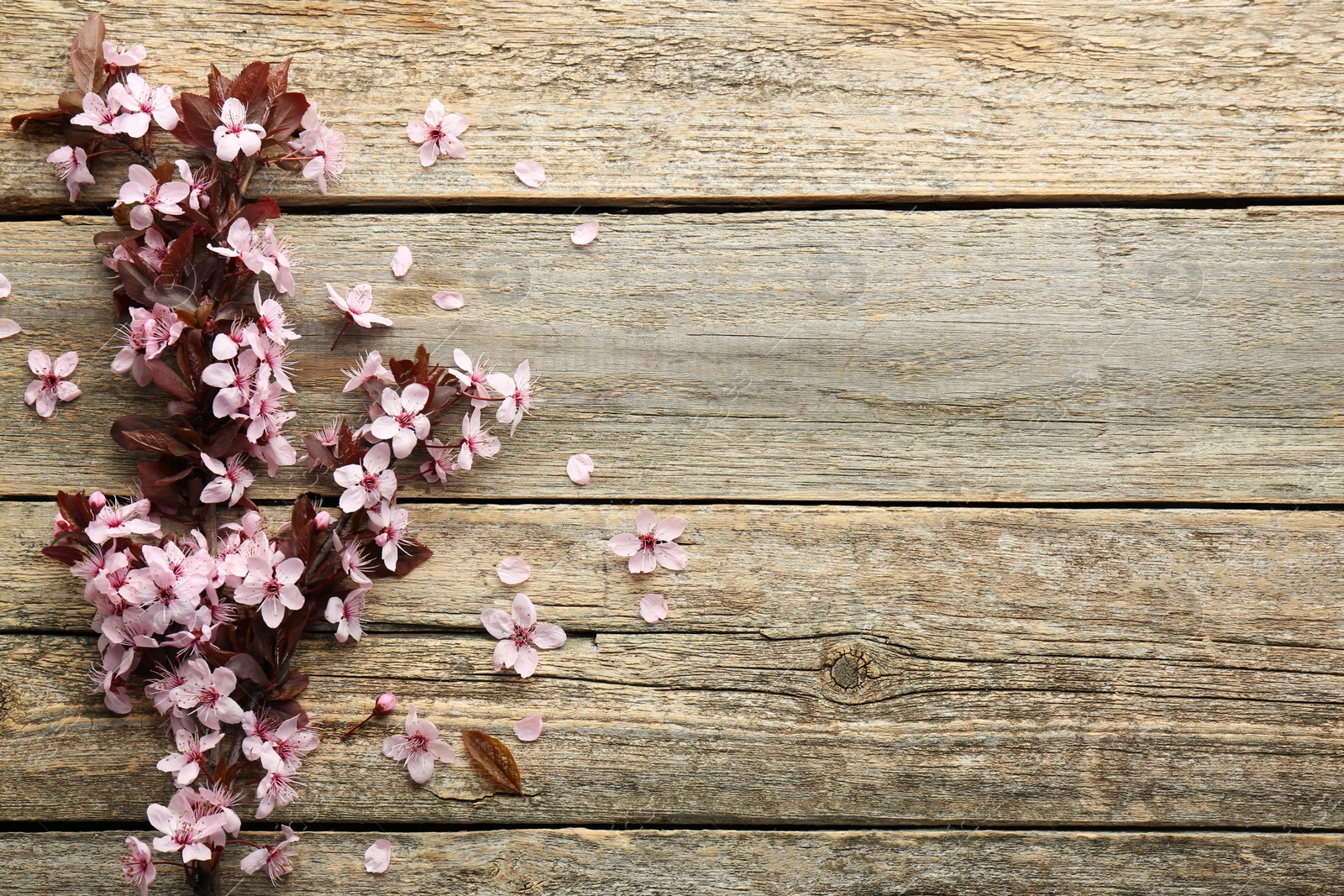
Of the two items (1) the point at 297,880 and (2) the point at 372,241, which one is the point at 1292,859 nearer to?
(1) the point at 297,880

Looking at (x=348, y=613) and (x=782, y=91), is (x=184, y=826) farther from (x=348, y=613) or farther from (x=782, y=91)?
(x=782, y=91)

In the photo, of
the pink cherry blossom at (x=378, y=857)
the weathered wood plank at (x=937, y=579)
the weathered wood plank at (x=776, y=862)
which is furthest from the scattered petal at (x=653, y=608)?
the pink cherry blossom at (x=378, y=857)

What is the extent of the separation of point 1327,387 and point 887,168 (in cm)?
52

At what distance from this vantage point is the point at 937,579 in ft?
3.08

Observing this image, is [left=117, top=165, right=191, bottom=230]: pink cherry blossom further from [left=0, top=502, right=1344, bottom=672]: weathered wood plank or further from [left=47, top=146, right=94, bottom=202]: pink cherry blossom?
[left=0, top=502, right=1344, bottom=672]: weathered wood plank

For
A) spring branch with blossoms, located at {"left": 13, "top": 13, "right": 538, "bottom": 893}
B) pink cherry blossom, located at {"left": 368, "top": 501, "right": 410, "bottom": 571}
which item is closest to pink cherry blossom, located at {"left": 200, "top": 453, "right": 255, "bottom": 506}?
spring branch with blossoms, located at {"left": 13, "top": 13, "right": 538, "bottom": 893}

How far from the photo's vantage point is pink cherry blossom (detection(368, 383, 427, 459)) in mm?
882

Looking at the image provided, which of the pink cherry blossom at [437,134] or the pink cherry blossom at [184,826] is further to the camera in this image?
the pink cherry blossom at [437,134]

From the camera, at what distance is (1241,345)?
95cm

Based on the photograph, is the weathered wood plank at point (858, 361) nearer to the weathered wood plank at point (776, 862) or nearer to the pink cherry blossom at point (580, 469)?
the pink cherry blossom at point (580, 469)

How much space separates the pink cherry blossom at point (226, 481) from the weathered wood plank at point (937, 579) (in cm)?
17

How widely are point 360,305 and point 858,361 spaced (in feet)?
1.74

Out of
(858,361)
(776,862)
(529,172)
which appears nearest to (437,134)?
(529,172)

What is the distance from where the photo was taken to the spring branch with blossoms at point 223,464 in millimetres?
861
